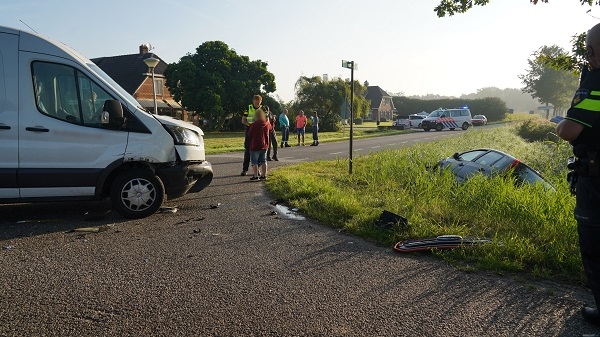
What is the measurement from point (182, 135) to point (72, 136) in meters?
1.46

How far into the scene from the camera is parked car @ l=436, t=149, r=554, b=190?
779cm

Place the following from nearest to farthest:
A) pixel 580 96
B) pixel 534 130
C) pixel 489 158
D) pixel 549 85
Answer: pixel 580 96 → pixel 489 158 → pixel 534 130 → pixel 549 85

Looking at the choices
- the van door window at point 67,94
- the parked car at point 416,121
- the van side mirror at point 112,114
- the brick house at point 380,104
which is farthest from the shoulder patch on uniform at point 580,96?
the brick house at point 380,104

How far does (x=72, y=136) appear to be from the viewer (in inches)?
223

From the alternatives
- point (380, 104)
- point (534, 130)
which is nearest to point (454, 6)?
point (534, 130)

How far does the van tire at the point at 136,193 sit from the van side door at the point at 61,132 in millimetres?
269

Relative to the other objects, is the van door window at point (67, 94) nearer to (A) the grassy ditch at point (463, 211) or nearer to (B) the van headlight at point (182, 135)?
(B) the van headlight at point (182, 135)

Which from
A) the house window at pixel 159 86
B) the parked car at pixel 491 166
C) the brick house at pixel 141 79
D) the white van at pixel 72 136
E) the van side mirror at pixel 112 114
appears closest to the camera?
the white van at pixel 72 136

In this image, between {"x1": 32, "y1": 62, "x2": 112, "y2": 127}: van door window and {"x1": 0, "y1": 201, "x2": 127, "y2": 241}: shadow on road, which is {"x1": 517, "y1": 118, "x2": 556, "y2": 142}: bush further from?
{"x1": 32, "y1": 62, "x2": 112, "y2": 127}: van door window

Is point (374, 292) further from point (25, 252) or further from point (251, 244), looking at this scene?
point (25, 252)

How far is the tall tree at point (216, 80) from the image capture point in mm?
40562

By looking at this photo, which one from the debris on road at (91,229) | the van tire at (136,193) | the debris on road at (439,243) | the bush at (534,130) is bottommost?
the debris on road at (439,243)

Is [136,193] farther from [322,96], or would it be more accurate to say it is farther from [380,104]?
[380,104]

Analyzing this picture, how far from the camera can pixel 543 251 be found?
446 centimetres
